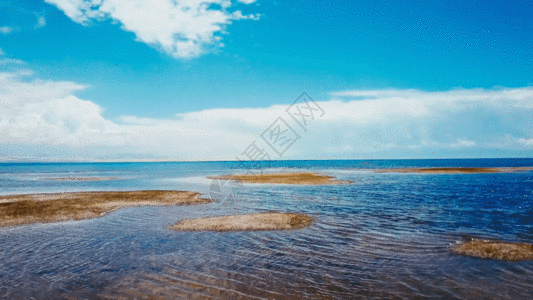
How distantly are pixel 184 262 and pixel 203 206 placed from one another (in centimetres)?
1792

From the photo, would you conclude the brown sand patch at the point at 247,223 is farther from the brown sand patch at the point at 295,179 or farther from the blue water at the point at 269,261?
the brown sand patch at the point at 295,179

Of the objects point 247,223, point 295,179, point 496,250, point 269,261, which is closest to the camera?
point 269,261

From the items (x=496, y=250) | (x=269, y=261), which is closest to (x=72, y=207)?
(x=269, y=261)

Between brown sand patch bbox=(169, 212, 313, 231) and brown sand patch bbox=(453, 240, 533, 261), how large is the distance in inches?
393

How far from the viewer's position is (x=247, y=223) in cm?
2275

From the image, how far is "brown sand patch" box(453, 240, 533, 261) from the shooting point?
1498 cm

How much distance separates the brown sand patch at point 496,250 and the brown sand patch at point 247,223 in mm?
9987

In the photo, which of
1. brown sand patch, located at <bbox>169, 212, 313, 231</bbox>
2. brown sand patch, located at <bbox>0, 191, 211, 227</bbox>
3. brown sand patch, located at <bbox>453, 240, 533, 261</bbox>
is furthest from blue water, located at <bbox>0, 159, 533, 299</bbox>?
brown sand patch, located at <bbox>0, 191, 211, 227</bbox>

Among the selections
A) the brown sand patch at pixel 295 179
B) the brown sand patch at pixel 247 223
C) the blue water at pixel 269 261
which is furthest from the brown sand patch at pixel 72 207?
the brown sand patch at pixel 295 179

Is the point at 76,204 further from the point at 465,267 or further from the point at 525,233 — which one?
the point at 525,233

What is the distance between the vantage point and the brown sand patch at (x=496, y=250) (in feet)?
49.1

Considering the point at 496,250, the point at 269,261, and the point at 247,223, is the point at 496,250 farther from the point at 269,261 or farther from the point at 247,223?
the point at 247,223

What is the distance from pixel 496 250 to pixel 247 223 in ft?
49.6

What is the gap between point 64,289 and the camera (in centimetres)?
1198
